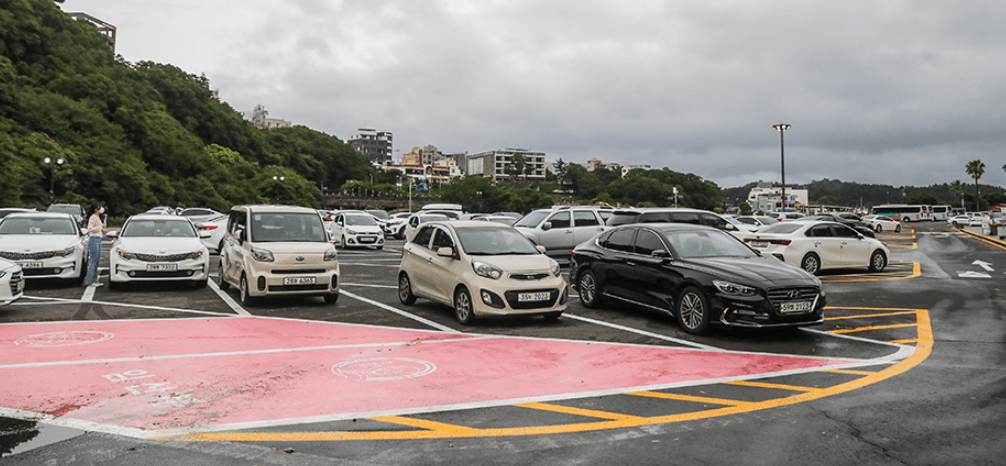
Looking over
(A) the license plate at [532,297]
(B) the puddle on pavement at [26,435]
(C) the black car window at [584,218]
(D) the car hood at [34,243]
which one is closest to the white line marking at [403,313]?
(A) the license plate at [532,297]

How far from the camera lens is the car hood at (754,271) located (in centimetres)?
843

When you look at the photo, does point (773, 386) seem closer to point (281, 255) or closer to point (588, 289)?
point (588, 289)

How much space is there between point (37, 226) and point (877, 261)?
68.2 feet

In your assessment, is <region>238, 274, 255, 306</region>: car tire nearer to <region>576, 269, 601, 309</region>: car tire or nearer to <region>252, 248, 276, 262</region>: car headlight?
<region>252, 248, 276, 262</region>: car headlight

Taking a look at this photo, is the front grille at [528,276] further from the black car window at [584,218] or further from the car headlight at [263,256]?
the black car window at [584,218]

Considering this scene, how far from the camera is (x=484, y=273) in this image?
31.1 ft

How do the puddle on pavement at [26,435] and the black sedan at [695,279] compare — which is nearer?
the puddle on pavement at [26,435]

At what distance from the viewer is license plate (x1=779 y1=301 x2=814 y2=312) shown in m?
8.30

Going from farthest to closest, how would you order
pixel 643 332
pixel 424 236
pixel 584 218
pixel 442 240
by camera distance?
pixel 584 218
pixel 424 236
pixel 442 240
pixel 643 332

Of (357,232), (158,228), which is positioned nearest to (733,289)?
(158,228)

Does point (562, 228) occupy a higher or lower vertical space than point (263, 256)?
higher

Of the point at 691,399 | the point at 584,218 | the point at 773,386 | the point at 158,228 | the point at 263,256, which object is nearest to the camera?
the point at 691,399

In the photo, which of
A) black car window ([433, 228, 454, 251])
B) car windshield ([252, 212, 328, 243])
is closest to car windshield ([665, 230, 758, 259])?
black car window ([433, 228, 454, 251])

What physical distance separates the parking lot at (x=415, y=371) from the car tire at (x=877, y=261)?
20.2 feet
